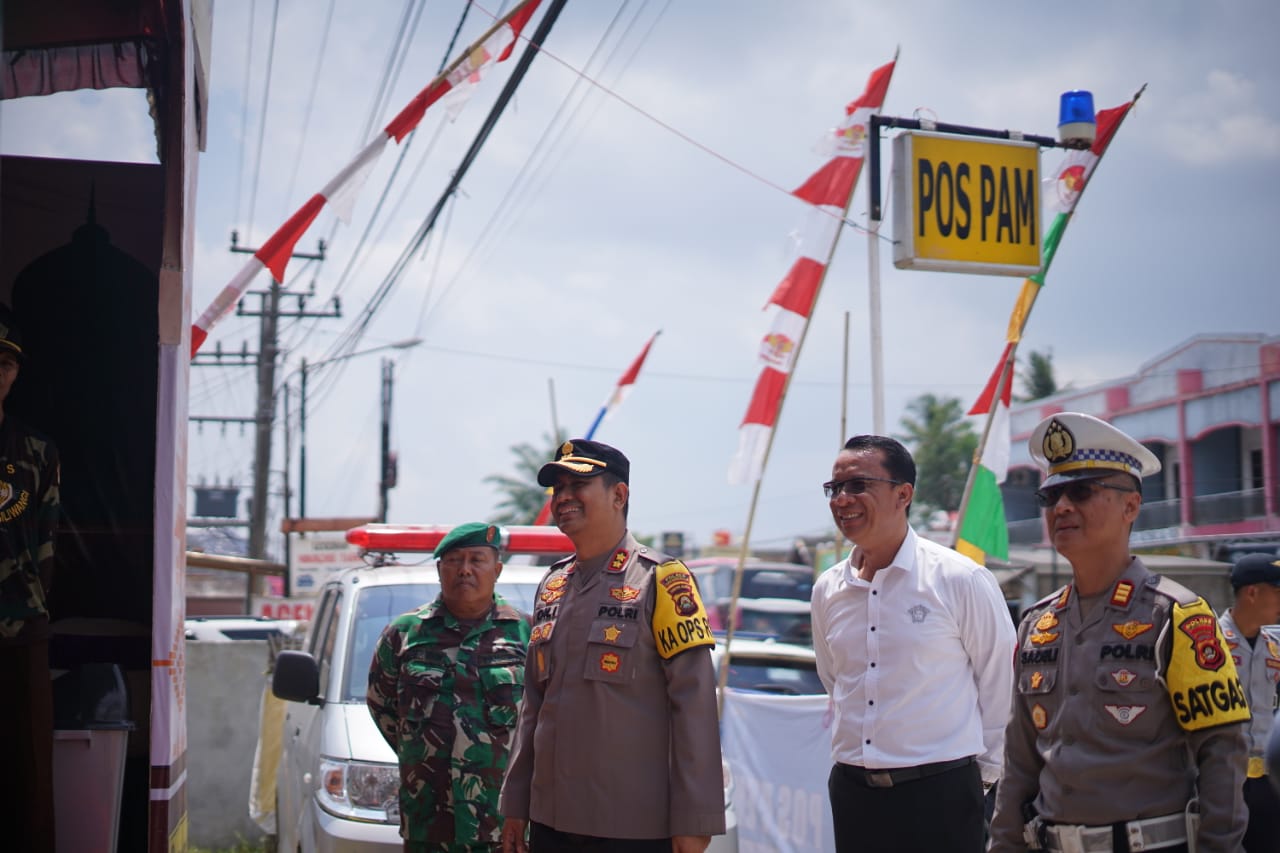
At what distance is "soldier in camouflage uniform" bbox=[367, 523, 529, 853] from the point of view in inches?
193

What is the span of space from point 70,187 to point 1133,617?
4.59m

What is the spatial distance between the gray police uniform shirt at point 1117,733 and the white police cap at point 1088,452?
0.93 feet

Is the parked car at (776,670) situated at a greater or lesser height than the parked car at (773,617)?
greater

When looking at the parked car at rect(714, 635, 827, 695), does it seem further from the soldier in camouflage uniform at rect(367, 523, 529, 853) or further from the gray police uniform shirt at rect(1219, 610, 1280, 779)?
the soldier in camouflage uniform at rect(367, 523, 529, 853)

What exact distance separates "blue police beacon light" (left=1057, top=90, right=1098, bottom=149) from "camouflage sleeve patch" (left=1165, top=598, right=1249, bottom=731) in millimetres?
6070

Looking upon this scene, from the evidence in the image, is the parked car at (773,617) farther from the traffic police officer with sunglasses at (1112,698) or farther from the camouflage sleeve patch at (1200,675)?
the camouflage sleeve patch at (1200,675)

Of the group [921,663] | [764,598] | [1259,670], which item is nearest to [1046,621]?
[921,663]

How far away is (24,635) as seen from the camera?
4008 millimetres

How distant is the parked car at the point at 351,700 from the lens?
5.59 m

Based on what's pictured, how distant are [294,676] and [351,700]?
1.17 ft

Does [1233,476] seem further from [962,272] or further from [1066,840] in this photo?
[1066,840]

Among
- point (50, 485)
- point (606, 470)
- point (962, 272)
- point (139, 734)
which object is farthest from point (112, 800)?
point (962, 272)

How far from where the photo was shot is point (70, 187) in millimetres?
5477

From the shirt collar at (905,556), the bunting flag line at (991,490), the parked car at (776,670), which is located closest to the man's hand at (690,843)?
the shirt collar at (905,556)
